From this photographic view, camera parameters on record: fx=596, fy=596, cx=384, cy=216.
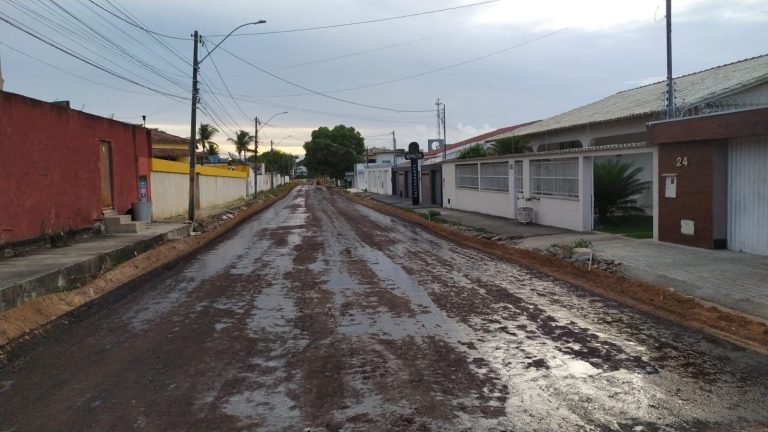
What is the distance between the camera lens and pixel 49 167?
15148 millimetres

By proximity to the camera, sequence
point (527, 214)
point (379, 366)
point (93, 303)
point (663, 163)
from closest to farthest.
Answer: point (379, 366) < point (93, 303) < point (663, 163) < point (527, 214)

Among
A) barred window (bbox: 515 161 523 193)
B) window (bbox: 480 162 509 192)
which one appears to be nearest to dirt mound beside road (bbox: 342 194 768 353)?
barred window (bbox: 515 161 523 193)

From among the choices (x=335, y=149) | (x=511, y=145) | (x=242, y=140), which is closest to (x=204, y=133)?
(x=242, y=140)

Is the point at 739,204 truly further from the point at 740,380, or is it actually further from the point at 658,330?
the point at 740,380

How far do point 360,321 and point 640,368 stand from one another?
3.31 meters

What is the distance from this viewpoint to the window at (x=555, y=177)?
58.5 ft

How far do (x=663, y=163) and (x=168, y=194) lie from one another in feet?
69.2

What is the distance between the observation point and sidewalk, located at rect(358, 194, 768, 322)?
8.38 metres

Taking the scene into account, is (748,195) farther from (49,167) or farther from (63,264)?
(49,167)

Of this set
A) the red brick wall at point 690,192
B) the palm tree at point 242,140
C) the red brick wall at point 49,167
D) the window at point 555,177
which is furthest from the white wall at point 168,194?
the palm tree at point 242,140

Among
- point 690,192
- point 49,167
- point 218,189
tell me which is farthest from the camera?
point 218,189

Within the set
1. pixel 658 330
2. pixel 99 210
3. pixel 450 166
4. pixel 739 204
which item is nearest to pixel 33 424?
pixel 658 330

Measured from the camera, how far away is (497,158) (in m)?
24.0

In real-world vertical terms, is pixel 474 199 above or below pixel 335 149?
below
